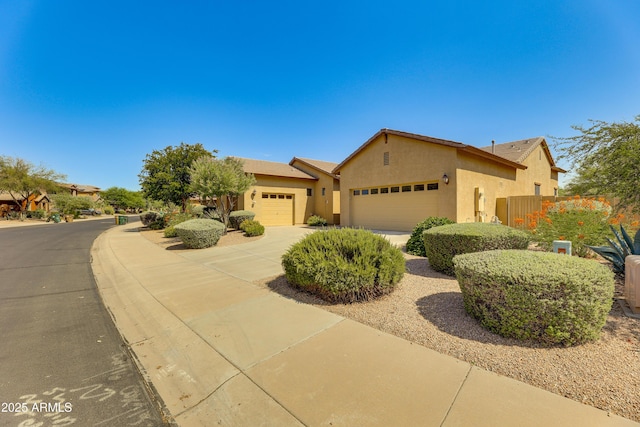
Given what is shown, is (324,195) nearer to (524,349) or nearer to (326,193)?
(326,193)

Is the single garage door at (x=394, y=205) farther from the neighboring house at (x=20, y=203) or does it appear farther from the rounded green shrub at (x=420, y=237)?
the neighboring house at (x=20, y=203)

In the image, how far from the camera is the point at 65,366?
3.06 metres

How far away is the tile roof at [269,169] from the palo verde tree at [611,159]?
623 inches

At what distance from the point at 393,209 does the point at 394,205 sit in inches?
9.0

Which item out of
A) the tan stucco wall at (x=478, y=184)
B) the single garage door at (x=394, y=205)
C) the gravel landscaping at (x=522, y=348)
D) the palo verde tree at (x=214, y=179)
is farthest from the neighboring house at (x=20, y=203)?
the tan stucco wall at (x=478, y=184)

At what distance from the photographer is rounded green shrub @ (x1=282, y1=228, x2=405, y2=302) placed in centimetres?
446

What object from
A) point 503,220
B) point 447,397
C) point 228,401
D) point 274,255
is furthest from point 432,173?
point 228,401

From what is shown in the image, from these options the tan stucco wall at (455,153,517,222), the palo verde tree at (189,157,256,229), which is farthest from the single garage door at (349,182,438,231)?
the palo verde tree at (189,157,256,229)

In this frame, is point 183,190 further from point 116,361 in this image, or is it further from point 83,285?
point 116,361

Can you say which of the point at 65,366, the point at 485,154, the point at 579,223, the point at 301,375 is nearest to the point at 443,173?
the point at 485,154

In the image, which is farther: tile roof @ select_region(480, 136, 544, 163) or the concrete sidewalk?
tile roof @ select_region(480, 136, 544, 163)

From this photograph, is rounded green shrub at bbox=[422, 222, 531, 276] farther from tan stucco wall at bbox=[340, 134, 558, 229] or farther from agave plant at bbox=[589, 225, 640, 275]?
tan stucco wall at bbox=[340, 134, 558, 229]

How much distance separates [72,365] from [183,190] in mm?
16671

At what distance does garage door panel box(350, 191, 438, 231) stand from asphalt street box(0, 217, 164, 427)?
1262 cm
